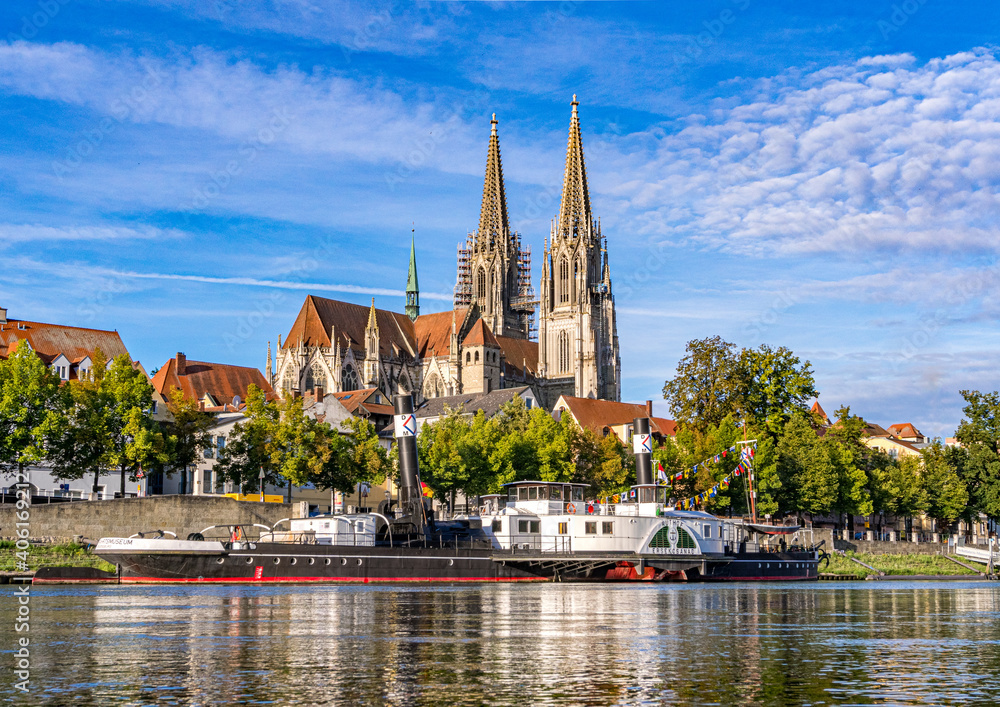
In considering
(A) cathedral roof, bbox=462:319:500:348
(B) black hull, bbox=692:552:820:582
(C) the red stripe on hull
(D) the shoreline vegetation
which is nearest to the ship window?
(B) black hull, bbox=692:552:820:582

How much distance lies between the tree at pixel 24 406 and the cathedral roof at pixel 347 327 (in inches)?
3537

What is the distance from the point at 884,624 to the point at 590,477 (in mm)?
52474

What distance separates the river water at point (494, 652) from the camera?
15.5 metres

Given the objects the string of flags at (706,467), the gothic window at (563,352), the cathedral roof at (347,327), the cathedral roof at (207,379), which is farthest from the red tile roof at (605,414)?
the gothic window at (563,352)

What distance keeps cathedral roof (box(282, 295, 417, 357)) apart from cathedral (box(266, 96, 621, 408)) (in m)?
0.19

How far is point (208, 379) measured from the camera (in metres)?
115

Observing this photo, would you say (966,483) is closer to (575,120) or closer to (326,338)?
(326,338)

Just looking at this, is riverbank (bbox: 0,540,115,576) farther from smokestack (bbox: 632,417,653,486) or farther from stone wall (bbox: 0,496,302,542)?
smokestack (bbox: 632,417,653,486)

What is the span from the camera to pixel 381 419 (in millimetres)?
101625

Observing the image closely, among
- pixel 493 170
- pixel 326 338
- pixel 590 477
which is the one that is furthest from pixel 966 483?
pixel 493 170

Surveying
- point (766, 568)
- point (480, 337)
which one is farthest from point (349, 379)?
point (766, 568)

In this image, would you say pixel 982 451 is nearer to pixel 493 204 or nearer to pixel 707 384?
pixel 707 384

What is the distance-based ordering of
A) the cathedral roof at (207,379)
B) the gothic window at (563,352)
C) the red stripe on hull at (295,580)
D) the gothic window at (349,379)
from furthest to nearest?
the gothic window at (563,352), the gothic window at (349,379), the cathedral roof at (207,379), the red stripe on hull at (295,580)

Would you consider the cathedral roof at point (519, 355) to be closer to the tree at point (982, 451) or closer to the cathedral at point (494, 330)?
the cathedral at point (494, 330)
